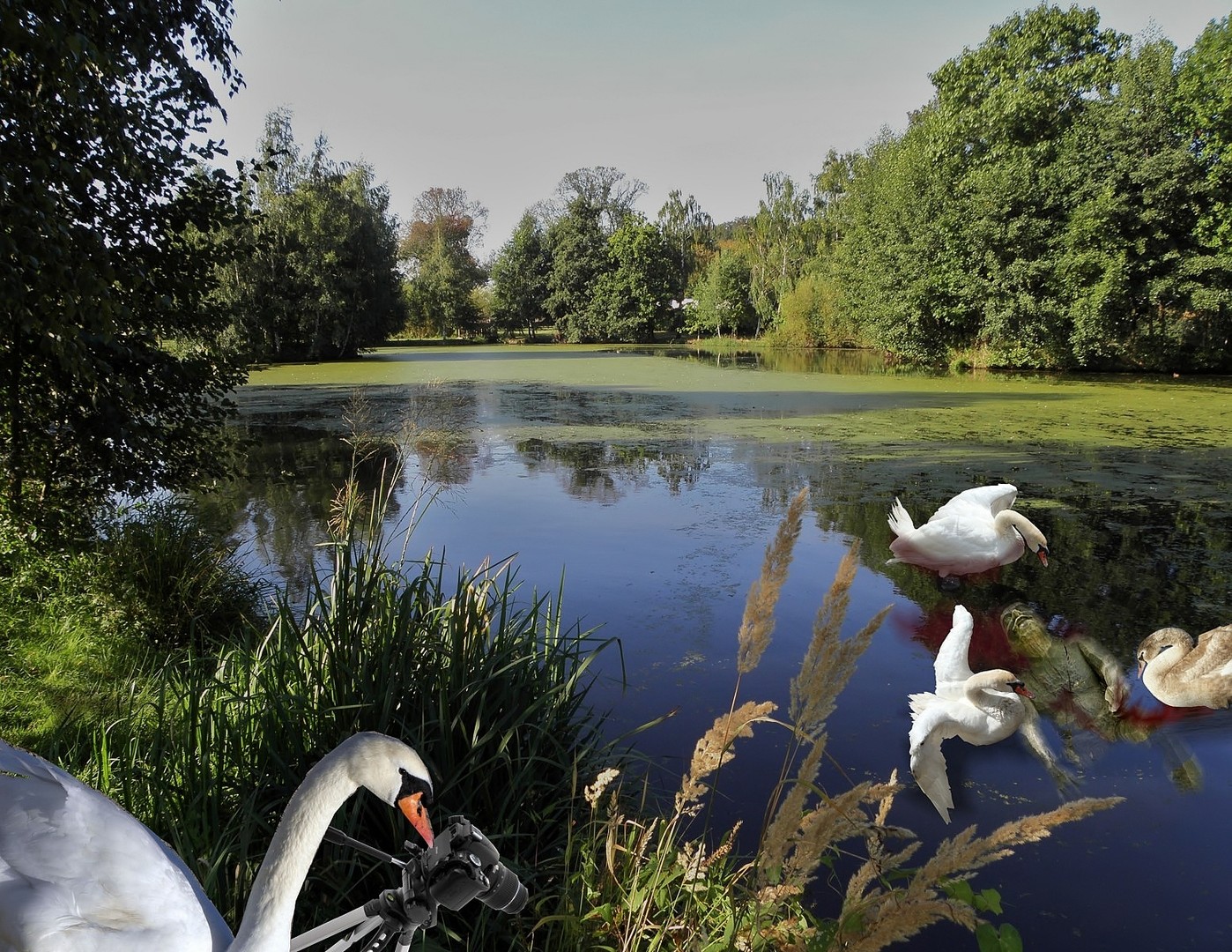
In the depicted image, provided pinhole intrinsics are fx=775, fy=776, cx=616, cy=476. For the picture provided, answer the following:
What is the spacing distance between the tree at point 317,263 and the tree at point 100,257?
2028 centimetres

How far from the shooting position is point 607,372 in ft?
66.9

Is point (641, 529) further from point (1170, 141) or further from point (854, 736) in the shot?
point (1170, 141)

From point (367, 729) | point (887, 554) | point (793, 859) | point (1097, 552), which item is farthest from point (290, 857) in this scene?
point (1097, 552)

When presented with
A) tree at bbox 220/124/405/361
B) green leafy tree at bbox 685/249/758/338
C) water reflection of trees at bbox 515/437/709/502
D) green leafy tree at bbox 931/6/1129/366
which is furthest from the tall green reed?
green leafy tree at bbox 685/249/758/338

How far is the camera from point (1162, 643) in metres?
3.69

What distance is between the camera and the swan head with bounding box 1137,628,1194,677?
3.66 m

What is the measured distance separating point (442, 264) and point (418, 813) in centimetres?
4486

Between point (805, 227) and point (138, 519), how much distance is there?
1475 inches

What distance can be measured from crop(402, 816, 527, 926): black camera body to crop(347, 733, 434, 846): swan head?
0.36 ft

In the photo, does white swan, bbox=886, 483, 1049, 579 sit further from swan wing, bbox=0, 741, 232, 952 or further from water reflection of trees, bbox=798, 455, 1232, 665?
swan wing, bbox=0, 741, 232, 952

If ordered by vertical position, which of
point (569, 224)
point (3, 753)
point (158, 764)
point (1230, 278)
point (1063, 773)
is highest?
point (569, 224)

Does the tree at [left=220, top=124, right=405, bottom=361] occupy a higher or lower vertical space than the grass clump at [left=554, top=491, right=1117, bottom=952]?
higher

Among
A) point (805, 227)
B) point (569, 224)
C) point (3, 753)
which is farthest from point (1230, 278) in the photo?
point (569, 224)

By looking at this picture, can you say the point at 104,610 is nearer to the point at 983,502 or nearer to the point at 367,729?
the point at 367,729
